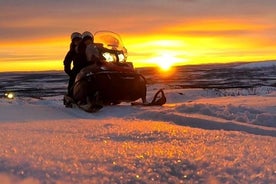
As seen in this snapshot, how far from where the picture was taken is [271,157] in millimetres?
3590

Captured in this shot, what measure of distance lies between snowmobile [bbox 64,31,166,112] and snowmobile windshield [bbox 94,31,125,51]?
48cm

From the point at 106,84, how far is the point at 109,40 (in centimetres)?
189

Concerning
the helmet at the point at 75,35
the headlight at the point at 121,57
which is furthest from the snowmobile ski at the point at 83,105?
the headlight at the point at 121,57

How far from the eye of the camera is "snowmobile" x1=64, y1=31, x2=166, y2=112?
873 centimetres

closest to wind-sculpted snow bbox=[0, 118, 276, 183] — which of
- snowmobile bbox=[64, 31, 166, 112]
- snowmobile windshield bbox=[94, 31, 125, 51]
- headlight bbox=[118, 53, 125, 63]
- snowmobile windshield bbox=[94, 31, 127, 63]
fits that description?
snowmobile bbox=[64, 31, 166, 112]

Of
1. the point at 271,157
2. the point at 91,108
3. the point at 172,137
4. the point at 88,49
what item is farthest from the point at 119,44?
the point at 271,157

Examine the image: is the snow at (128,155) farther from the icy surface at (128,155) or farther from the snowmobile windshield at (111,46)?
the snowmobile windshield at (111,46)

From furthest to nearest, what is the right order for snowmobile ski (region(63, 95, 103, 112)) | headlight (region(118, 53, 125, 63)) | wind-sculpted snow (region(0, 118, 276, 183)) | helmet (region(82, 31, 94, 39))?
headlight (region(118, 53, 125, 63)) → helmet (region(82, 31, 94, 39)) → snowmobile ski (region(63, 95, 103, 112)) → wind-sculpted snow (region(0, 118, 276, 183))

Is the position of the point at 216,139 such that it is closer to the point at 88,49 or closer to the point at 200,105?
the point at 200,105

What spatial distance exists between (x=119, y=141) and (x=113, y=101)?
480 centimetres

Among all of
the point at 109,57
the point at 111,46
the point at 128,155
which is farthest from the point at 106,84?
the point at 128,155

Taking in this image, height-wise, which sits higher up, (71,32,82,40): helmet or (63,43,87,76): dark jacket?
(71,32,82,40): helmet

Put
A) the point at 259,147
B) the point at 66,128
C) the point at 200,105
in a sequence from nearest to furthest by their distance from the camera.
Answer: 1. the point at 259,147
2. the point at 66,128
3. the point at 200,105

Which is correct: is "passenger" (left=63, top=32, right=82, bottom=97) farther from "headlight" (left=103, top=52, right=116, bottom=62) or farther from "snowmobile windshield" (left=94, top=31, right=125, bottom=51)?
"snowmobile windshield" (left=94, top=31, right=125, bottom=51)
